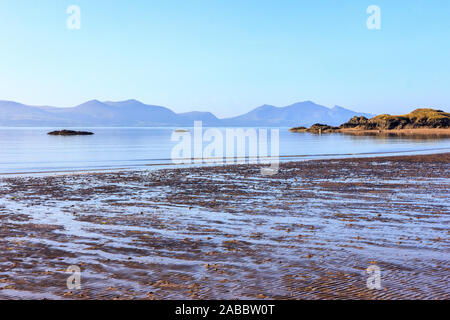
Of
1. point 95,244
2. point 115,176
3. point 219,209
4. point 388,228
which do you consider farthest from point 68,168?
point 388,228

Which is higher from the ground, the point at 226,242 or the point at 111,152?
the point at 111,152

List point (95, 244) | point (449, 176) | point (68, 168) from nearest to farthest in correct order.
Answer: point (95, 244) → point (449, 176) → point (68, 168)

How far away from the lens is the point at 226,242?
1219 centimetres

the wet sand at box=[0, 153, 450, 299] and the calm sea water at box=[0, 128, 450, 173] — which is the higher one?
the calm sea water at box=[0, 128, 450, 173]

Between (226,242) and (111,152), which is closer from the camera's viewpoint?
(226,242)

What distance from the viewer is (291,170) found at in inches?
1371

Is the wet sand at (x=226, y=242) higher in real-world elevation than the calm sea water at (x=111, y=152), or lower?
lower

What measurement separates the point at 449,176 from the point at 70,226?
24.6 m

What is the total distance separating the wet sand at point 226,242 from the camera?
8672mm

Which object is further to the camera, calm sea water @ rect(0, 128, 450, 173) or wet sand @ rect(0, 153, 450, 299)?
calm sea water @ rect(0, 128, 450, 173)

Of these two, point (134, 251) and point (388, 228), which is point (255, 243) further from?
point (388, 228)

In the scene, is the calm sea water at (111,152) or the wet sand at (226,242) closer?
the wet sand at (226,242)

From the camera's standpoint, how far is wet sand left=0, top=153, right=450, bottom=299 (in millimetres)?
8672
